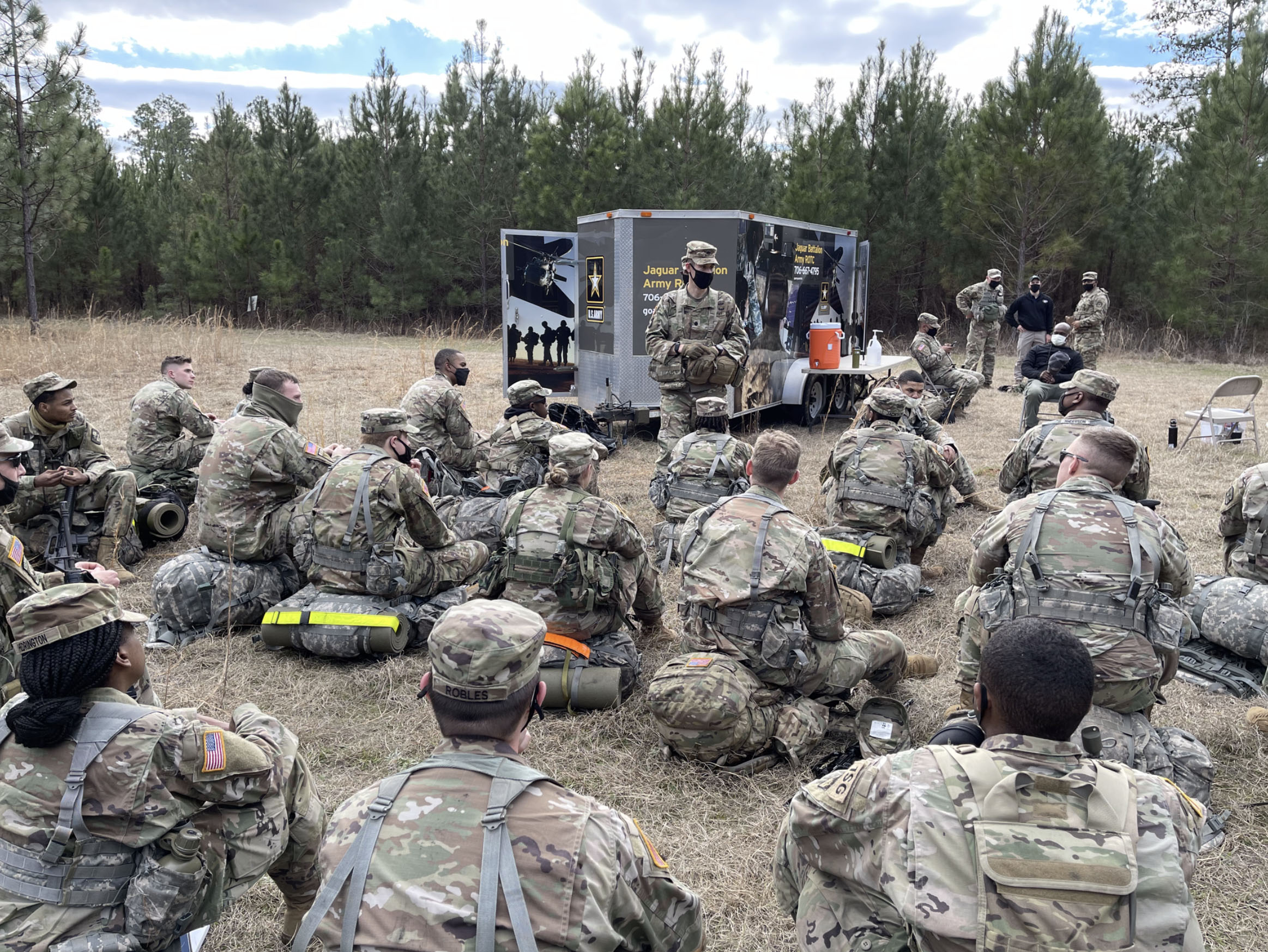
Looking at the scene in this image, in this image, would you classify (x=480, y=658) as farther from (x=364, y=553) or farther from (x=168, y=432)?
(x=168, y=432)

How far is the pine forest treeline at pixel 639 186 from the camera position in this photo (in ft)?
61.4

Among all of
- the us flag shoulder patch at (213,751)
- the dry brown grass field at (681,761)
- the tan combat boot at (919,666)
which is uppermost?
the us flag shoulder patch at (213,751)

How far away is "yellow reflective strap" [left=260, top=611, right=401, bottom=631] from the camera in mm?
4977

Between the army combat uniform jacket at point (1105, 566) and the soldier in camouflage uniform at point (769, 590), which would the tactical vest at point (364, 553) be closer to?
the soldier in camouflage uniform at point (769, 590)

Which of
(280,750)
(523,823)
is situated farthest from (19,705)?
(523,823)

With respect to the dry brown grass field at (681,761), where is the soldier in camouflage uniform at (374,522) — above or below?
above

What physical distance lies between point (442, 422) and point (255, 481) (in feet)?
7.43

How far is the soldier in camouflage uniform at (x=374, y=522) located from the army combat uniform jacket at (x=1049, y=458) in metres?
3.75

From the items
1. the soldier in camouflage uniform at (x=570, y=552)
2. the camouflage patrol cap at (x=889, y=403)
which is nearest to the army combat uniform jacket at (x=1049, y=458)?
the camouflage patrol cap at (x=889, y=403)

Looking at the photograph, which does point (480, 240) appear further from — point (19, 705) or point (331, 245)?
point (19, 705)

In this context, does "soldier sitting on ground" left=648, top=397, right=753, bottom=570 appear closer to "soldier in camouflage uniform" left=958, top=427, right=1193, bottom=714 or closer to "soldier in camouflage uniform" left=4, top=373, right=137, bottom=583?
"soldier in camouflage uniform" left=958, top=427, right=1193, bottom=714

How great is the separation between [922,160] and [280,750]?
2232 cm

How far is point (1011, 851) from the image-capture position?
177 centimetres

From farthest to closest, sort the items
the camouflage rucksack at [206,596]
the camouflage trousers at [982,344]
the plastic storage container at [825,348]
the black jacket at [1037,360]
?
the camouflage trousers at [982,344] → the black jacket at [1037,360] → the plastic storage container at [825,348] → the camouflage rucksack at [206,596]
